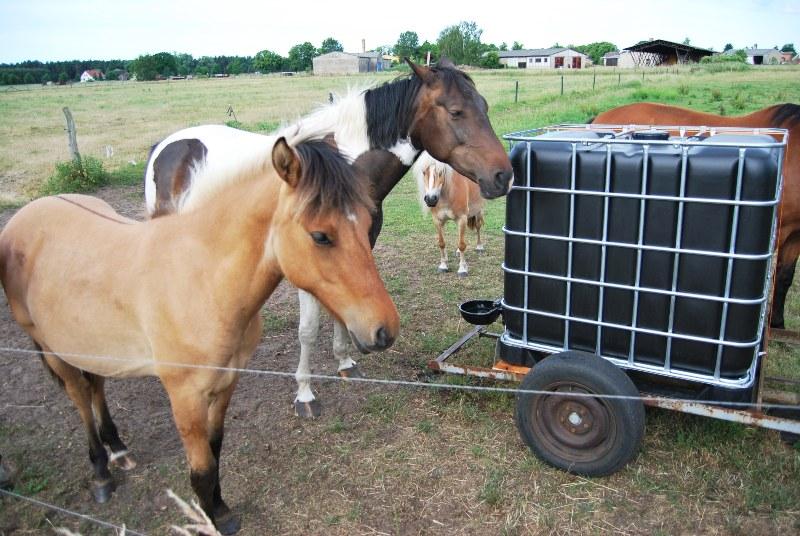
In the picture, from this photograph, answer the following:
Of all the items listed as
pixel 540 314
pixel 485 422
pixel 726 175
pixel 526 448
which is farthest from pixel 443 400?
pixel 726 175

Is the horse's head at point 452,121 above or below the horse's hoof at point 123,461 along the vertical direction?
above

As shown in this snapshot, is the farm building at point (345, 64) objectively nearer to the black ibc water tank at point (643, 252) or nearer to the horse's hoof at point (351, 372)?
the horse's hoof at point (351, 372)

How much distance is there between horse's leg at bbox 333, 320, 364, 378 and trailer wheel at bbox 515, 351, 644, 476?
161 cm

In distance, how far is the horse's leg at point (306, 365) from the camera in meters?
3.98

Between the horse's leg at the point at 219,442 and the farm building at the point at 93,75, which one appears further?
the farm building at the point at 93,75

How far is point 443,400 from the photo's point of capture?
406cm

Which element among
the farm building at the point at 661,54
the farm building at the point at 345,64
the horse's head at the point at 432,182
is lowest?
the horse's head at the point at 432,182

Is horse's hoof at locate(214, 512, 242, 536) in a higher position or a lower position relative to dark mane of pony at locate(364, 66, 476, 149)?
lower

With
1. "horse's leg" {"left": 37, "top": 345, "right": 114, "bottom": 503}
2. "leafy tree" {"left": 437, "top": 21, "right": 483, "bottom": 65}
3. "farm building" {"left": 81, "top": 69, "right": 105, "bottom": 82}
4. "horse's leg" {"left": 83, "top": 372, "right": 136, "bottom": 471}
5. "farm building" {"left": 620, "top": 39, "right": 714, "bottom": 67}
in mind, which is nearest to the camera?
"horse's leg" {"left": 37, "top": 345, "right": 114, "bottom": 503}

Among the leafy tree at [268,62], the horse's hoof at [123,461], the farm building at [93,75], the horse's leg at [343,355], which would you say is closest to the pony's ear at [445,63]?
the horse's leg at [343,355]

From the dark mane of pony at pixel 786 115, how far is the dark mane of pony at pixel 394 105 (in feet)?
9.31

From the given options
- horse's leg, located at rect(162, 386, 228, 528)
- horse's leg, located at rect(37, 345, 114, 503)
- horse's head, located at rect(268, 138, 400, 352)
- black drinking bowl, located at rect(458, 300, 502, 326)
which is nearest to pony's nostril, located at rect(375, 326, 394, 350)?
horse's head, located at rect(268, 138, 400, 352)

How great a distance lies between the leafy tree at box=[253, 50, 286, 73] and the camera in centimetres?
8756

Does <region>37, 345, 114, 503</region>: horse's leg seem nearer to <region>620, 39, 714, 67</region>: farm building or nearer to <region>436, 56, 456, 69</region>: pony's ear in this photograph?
<region>436, 56, 456, 69</region>: pony's ear
